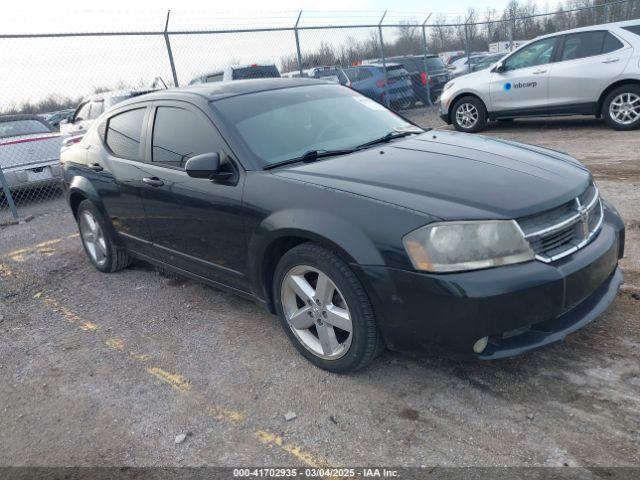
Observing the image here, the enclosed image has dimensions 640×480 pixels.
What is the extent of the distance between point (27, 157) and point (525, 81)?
8.65 m

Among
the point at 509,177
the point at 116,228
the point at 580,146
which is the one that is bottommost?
the point at 580,146

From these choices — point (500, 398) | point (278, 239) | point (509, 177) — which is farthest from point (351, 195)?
point (500, 398)

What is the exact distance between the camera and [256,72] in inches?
476

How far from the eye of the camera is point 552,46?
9344 millimetres

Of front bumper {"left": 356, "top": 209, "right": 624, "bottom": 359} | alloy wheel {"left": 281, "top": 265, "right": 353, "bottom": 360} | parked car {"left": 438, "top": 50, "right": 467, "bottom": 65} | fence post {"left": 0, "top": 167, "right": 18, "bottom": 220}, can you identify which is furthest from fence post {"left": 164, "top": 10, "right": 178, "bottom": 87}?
parked car {"left": 438, "top": 50, "right": 467, "bottom": 65}

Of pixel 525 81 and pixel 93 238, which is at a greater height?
pixel 525 81

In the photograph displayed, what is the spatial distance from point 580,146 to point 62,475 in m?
8.18

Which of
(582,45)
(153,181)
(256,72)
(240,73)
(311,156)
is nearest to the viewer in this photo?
(311,156)

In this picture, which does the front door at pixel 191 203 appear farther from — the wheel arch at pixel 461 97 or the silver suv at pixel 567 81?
the wheel arch at pixel 461 97

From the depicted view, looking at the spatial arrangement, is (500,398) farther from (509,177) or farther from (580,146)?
(580,146)

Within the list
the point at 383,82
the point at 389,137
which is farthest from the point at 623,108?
the point at 383,82

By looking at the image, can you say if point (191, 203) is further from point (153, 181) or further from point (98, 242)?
point (98, 242)

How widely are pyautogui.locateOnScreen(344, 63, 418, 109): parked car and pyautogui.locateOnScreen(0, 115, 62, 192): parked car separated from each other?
26.4 ft

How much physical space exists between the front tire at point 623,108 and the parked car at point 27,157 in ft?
30.0
